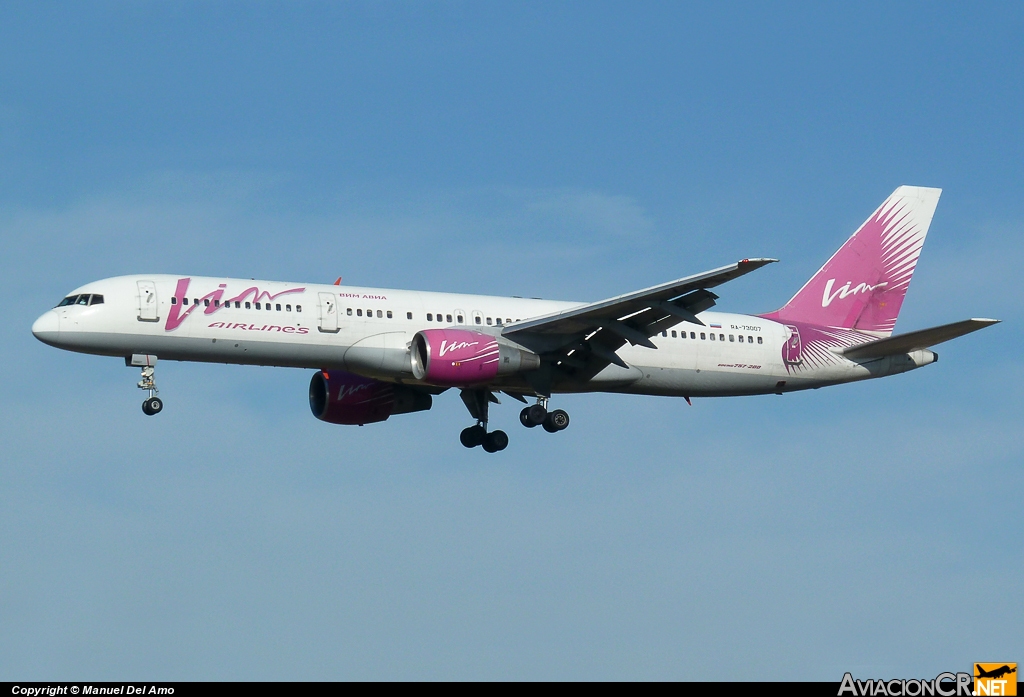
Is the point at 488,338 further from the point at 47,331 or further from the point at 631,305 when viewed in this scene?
the point at 47,331

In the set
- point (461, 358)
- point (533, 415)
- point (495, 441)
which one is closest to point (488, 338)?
point (461, 358)

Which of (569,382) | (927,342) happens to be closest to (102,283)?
(569,382)

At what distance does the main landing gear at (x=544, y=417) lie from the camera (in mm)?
46219

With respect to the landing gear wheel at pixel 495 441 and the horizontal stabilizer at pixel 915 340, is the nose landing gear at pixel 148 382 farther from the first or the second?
the horizontal stabilizer at pixel 915 340

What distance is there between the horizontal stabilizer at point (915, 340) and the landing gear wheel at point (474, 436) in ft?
38.7

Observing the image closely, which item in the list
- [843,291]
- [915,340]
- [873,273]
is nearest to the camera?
[915,340]

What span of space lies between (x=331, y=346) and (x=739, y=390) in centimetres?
1325

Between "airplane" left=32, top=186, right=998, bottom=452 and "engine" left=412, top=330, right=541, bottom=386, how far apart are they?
42 millimetres

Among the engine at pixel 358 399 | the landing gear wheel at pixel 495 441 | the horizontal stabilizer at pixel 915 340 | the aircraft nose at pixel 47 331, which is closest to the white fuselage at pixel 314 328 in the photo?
the aircraft nose at pixel 47 331

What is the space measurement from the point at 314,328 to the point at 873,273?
2013cm

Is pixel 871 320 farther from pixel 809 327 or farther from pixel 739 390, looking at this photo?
pixel 739 390

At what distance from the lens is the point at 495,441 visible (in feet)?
160

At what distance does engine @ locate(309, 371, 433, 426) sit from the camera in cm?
4906

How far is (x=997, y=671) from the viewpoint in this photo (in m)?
30.6
